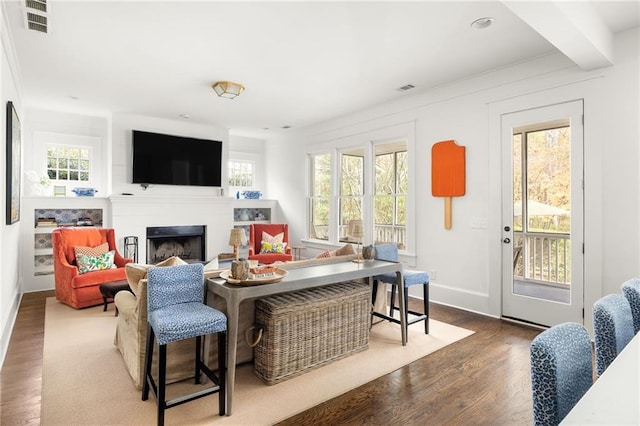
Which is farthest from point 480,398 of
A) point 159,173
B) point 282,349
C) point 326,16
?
point 159,173

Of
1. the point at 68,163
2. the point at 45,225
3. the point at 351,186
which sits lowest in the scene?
the point at 45,225

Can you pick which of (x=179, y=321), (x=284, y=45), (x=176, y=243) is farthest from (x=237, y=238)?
(x=176, y=243)

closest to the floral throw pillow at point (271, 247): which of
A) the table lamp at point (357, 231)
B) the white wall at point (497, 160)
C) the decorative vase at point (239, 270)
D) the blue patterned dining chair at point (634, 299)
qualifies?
the white wall at point (497, 160)

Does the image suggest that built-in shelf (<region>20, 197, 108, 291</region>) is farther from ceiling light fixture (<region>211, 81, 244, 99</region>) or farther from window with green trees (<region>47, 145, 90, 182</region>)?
ceiling light fixture (<region>211, 81, 244, 99</region>)

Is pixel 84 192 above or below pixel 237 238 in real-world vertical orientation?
above

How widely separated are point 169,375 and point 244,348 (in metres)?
0.56

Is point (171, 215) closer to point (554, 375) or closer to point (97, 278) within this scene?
point (97, 278)

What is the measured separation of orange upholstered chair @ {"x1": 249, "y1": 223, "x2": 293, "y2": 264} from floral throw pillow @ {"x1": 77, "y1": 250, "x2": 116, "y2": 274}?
204cm

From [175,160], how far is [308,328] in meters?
4.77

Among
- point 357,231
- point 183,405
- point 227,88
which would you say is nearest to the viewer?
point 183,405

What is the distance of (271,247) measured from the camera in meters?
6.05

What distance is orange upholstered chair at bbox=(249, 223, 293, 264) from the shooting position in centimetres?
Answer: 580

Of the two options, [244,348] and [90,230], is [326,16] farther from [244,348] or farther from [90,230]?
[90,230]

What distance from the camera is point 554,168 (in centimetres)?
360
